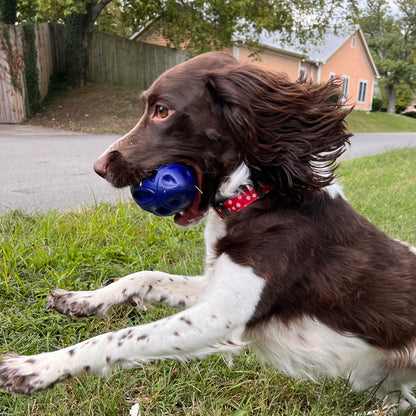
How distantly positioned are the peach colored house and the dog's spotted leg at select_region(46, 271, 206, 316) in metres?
25.4

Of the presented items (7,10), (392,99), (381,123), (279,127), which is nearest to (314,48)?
(381,123)

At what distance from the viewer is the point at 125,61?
20.3 metres

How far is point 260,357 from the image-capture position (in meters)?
2.09

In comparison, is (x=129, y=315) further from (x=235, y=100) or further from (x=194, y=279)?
(x=235, y=100)

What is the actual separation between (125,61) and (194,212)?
64.8ft

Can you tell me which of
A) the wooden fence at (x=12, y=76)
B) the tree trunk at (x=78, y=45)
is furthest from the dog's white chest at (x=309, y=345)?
the tree trunk at (x=78, y=45)

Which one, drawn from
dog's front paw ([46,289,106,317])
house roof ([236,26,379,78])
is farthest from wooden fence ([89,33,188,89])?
dog's front paw ([46,289,106,317])

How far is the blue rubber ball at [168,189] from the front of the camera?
2.01m

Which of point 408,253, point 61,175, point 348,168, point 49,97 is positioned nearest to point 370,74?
point 49,97

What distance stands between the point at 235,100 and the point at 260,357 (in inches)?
48.7

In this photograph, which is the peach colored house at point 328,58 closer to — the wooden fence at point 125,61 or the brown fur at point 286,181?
the wooden fence at point 125,61

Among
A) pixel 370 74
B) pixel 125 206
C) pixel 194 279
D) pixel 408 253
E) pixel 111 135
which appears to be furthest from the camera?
pixel 370 74

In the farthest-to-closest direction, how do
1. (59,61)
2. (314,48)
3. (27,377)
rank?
(314,48)
(59,61)
(27,377)

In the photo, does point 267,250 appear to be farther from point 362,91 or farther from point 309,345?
point 362,91
